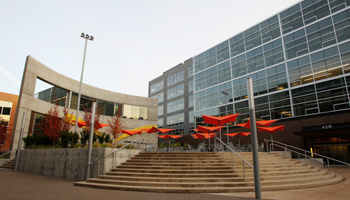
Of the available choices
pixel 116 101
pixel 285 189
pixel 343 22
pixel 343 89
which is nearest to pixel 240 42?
pixel 343 22

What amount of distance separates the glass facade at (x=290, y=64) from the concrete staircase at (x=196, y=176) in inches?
629

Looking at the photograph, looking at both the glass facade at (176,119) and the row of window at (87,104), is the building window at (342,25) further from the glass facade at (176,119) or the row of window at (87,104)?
the glass facade at (176,119)

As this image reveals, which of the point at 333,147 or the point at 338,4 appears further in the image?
the point at 338,4

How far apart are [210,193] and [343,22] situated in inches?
1046

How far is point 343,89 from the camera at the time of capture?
23547mm

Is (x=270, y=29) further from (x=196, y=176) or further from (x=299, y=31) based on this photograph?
(x=196, y=176)

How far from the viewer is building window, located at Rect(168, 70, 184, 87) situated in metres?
53.2

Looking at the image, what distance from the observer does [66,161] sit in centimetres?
1466

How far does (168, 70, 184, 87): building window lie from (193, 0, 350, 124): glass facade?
50.2 ft

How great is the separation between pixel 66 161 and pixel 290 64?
2752 centimetres

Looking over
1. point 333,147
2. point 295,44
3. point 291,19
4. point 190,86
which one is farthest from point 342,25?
point 190,86

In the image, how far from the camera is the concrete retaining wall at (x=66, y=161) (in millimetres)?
12797

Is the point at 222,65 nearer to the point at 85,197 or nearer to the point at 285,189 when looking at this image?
the point at 285,189

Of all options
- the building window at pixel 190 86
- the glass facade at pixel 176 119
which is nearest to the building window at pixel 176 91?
the building window at pixel 190 86
